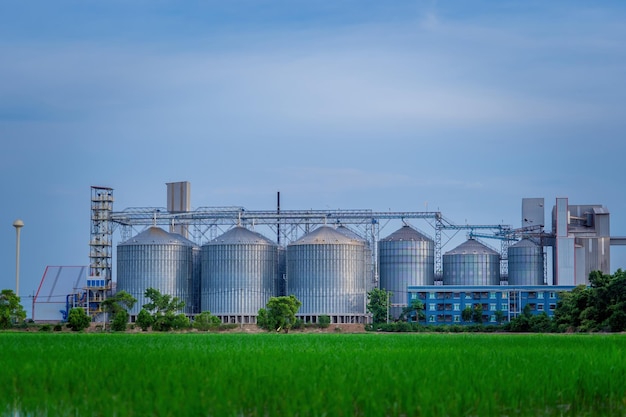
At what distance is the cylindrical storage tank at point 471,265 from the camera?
382 feet

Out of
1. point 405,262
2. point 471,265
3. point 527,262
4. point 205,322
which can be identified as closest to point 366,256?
point 405,262

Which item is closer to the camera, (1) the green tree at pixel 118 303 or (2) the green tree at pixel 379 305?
(1) the green tree at pixel 118 303

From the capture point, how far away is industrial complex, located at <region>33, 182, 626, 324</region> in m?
112

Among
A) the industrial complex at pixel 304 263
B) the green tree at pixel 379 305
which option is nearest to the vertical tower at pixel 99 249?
the industrial complex at pixel 304 263

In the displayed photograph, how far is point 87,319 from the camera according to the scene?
306ft

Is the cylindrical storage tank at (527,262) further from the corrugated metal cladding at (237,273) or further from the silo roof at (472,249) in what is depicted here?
the corrugated metal cladding at (237,273)

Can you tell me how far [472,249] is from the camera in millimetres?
117250

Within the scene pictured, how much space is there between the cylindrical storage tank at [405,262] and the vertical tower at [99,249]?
3268 centimetres

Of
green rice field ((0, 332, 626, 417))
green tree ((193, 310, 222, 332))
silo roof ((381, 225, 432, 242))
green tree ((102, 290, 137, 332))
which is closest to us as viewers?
green rice field ((0, 332, 626, 417))

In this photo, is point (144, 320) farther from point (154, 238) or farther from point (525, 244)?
point (525, 244)

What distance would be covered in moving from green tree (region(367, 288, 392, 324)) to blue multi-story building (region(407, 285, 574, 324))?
2957 mm

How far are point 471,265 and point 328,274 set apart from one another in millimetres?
17082

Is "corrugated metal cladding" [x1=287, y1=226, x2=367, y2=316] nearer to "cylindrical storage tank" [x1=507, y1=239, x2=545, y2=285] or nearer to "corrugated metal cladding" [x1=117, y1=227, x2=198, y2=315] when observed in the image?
"corrugated metal cladding" [x1=117, y1=227, x2=198, y2=315]

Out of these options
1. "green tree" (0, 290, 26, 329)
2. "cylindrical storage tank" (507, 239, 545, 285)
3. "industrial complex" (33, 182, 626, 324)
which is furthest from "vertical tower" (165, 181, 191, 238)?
"cylindrical storage tank" (507, 239, 545, 285)
